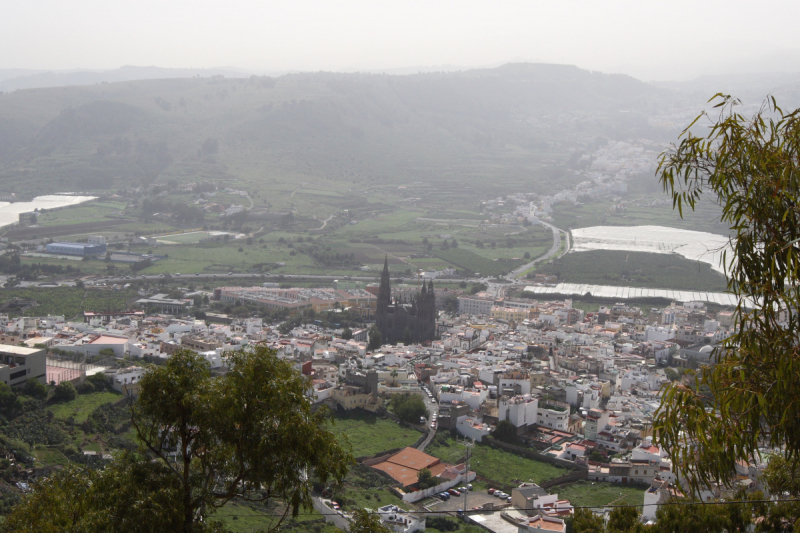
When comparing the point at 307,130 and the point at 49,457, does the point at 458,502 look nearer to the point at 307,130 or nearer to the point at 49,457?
the point at 49,457

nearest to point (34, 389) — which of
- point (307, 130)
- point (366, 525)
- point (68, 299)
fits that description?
point (366, 525)

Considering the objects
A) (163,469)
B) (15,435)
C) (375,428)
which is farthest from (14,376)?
(163,469)

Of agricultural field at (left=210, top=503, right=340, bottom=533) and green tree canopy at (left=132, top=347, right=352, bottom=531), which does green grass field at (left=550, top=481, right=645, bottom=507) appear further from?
green tree canopy at (left=132, top=347, right=352, bottom=531)

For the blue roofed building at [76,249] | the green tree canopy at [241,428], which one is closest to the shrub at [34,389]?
the green tree canopy at [241,428]

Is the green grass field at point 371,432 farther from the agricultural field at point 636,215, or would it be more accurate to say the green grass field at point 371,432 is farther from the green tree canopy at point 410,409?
the agricultural field at point 636,215

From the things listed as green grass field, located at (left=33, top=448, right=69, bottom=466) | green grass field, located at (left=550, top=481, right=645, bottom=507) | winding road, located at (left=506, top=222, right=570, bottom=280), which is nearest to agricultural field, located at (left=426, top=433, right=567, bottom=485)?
green grass field, located at (left=550, top=481, right=645, bottom=507)

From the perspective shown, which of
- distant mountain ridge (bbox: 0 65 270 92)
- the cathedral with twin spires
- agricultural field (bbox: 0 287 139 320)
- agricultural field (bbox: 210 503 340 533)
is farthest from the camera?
distant mountain ridge (bbox: 0 65 270 92)
